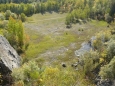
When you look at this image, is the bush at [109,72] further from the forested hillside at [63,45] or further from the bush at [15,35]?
the bush at [15,35]

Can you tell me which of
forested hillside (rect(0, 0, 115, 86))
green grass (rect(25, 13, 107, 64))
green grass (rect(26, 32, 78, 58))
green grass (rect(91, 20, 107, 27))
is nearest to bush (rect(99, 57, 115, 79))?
forested hillside (rect(0, 0, 115, 86))

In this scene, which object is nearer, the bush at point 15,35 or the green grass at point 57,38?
the bush at point 15,35

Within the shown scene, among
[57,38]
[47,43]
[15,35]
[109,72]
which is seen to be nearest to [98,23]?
[57,38]

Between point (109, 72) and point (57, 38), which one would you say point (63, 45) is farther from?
point (109, 72)

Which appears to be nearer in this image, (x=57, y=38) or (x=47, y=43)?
(x=47, y=43)

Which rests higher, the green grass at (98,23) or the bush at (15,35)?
the bush at (15,35)

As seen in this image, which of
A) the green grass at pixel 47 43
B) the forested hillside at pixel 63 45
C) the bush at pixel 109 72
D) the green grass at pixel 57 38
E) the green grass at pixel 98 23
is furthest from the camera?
the green grass at pixel 98 23

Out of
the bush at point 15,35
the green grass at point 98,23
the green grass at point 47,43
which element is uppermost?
the bush at point 15,35

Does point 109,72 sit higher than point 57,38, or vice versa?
point 109,72

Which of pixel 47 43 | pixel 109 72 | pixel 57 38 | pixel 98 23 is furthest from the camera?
pixel 98 23

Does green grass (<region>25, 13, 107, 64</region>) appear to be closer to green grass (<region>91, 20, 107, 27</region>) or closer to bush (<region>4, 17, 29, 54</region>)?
green grass (<region>91, 20, 107, 27</region>)

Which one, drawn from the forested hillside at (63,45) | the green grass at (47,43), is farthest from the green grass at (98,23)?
the green grass at (47,43)
